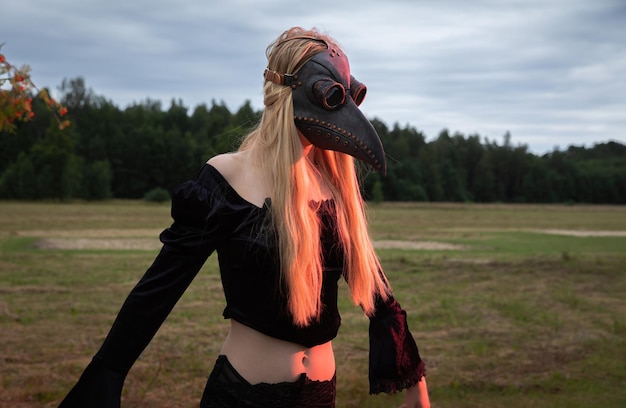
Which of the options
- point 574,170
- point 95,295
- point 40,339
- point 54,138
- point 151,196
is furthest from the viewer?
point 574,170

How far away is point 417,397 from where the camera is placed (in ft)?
8.41

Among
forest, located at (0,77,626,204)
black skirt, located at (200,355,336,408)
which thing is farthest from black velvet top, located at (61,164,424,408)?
forest, located at (0,77,626,204)

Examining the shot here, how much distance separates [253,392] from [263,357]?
11cm

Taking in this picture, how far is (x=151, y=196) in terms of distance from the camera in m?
74.0

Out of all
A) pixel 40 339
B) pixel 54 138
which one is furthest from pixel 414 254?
pixel 54 138

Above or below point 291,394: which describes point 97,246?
below

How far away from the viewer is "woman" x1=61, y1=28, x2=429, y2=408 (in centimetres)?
212

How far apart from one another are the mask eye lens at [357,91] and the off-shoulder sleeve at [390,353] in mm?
712

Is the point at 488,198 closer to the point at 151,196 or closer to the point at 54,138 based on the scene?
the point at 151,196

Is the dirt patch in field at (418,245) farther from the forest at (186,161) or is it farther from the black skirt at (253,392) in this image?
the forest at (186,161)

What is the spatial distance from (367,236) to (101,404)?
99 centimetres

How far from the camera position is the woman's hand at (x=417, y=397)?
2.55m

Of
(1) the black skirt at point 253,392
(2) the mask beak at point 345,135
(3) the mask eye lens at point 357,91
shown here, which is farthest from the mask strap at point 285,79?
(1) the black skirt at point 253,392

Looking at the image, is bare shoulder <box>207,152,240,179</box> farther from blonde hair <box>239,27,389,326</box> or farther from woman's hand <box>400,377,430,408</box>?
woman's hand <box>400,377,430,408</box>
